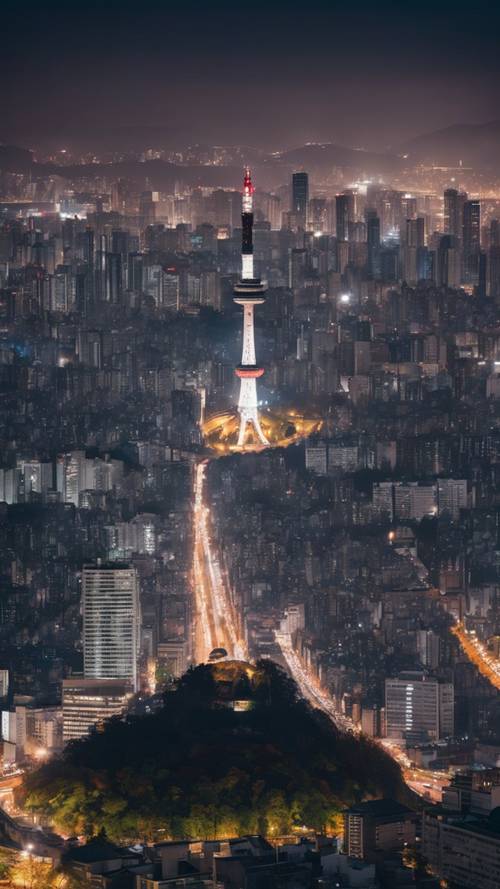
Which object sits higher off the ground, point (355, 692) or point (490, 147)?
point (490, 147)

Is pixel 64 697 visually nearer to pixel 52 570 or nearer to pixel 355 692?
pixel 355 692

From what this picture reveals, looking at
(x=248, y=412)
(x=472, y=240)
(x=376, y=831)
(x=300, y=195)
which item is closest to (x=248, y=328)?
(x=248, y=412)

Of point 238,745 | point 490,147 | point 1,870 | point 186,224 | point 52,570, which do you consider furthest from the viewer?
point 186,224

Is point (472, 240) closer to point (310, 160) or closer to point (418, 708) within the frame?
point (310, 160)

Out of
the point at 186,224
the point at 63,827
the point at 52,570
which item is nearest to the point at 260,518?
the point at 52,570

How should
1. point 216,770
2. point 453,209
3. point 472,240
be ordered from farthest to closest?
point 453,209 < point 472,240 < point 216,770

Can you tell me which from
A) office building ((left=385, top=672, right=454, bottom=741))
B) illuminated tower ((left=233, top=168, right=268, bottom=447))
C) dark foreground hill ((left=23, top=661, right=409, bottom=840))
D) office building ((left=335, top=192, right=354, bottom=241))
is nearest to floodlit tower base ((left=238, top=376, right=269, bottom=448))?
illuminated tower ((left=233, top=168, right=268, bottom=447))

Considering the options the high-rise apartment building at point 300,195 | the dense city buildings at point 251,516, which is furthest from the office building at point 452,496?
the high-rise apartment building at point 300,195
